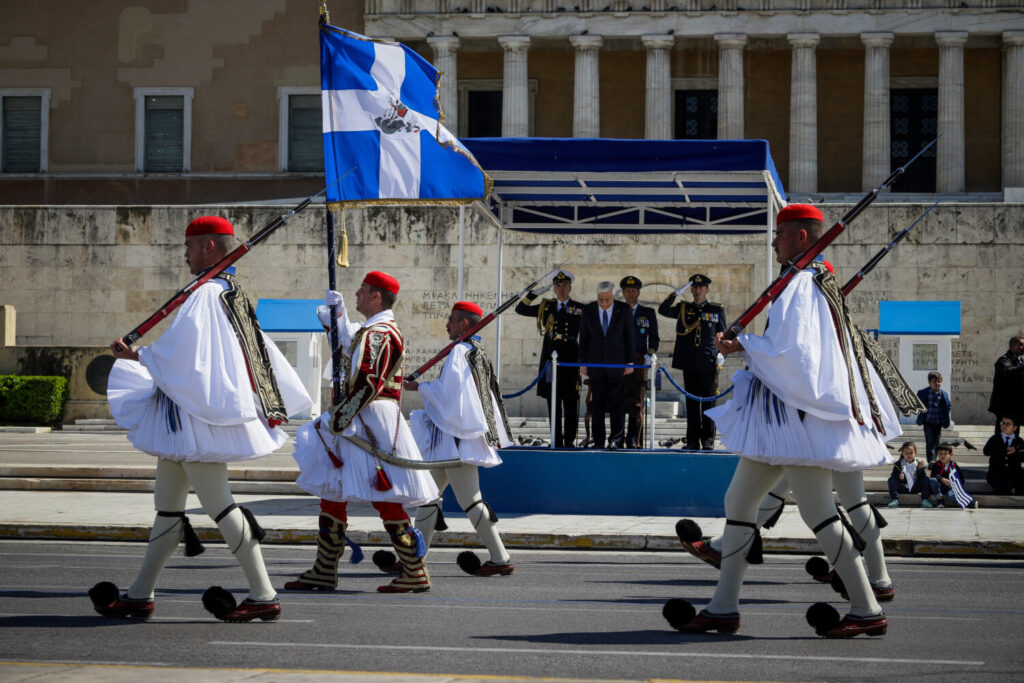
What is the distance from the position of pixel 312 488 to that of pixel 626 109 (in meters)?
39.0

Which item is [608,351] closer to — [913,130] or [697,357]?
[697,357]

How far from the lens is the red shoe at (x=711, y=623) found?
6.87m

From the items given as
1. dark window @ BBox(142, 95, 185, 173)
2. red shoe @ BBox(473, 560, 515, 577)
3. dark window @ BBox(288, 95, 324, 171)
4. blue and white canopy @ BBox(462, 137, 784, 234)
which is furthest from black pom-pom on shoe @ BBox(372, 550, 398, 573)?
dark window @ BBox(142, 95, 185, 173)

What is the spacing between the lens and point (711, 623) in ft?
22.6

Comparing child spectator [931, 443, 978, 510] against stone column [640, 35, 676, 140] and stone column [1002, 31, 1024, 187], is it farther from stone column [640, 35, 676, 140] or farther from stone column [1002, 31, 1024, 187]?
stone column [640, 35, 676, 140]

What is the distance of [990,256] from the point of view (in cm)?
2778

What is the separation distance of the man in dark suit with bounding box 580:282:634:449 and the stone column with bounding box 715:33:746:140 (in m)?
28.7

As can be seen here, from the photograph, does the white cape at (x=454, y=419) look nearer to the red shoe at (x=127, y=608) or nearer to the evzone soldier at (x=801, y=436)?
the red shoe at (x=127, y=608)

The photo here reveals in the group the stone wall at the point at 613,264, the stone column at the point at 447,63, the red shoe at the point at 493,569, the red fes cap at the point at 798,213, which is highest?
the stone column at the point at 447,63

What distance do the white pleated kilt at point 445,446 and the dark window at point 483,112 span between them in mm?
37043

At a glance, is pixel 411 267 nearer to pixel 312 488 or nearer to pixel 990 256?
pixel 990 256

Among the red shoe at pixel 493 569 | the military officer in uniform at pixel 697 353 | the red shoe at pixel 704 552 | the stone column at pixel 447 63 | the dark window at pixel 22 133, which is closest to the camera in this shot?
the red shoe at pixel 704 552

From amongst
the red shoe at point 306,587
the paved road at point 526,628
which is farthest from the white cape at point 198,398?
the red shoe at point 306,587

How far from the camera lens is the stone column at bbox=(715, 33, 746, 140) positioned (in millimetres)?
42531
